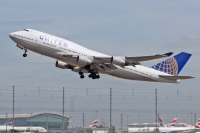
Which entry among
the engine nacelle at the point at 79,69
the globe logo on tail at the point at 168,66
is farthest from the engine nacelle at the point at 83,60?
the globe logo on tail at the point at 168,66

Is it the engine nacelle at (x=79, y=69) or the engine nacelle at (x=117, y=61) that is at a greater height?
the engine nacelle at (x=117, y=61)

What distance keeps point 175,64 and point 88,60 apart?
1869 cm

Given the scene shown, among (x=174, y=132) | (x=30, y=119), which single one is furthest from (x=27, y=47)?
(x=30, y=119)

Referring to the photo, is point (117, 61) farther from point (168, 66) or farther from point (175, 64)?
point (175, 64)

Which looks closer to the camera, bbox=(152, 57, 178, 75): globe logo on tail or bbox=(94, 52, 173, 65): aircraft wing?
bbox=(94, 52, 173, 65): aircraft wing

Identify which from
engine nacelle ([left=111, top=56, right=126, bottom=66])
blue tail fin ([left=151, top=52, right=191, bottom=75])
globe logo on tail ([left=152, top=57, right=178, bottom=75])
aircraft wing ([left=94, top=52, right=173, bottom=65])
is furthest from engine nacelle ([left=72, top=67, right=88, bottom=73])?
blue tail fin ([left=151, top=52, right=191, bottom=75])

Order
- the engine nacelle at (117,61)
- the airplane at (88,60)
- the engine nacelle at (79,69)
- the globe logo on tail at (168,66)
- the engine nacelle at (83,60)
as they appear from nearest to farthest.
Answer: the airplane at (88,60) < the engine nacelle at (83,60) < the engine nacelle at (117,61) < the engine nacelle at (79,69) < the globe logo on tail at (168,66)

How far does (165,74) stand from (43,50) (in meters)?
21.0

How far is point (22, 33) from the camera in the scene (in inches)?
2574

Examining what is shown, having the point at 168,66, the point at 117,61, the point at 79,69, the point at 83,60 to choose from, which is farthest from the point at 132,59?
the point at 168,66

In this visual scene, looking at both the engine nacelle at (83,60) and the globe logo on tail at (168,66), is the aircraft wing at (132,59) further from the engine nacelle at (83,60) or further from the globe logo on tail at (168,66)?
the globe logo on tail at (168,66)

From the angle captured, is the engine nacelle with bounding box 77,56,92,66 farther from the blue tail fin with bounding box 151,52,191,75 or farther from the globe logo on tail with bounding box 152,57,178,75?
the blue tail fin with bounding box 151,52,191,75

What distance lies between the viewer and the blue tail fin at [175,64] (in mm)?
78062

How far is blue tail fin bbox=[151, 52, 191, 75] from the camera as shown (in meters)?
78.1
